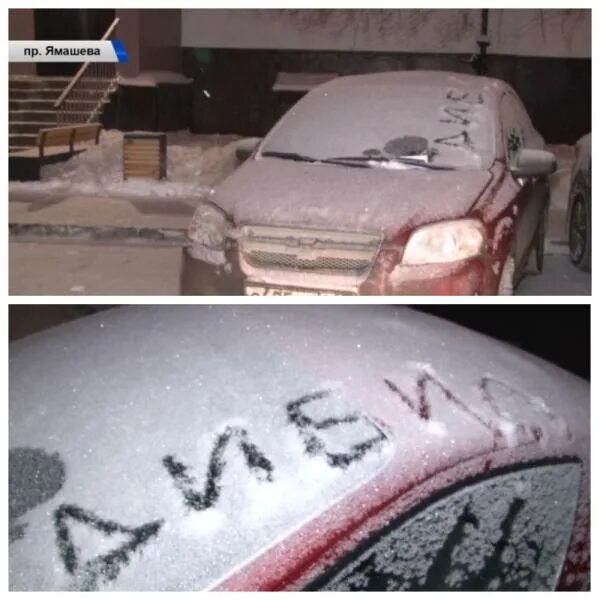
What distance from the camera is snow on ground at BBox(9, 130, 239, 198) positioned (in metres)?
2.62

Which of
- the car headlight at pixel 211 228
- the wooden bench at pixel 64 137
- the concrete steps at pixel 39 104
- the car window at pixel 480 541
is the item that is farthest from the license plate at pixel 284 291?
the wooden bench at pixel 64 137

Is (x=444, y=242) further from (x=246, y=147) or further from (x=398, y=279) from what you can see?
(x=246, y=147)

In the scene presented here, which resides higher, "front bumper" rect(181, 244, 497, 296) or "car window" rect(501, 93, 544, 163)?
"car window" rect(501, 93, 544, 163)

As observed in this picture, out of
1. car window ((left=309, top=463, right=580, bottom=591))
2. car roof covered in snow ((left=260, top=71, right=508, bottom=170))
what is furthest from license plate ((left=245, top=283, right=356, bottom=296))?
car window ((left=309, top=463, right=580, bottom=591))

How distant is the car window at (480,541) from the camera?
1320 mm

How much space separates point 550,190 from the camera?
251cm

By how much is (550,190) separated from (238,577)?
170 centimetres

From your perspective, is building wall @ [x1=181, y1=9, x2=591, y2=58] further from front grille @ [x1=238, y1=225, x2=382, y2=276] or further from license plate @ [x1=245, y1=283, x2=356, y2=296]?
license plate @ [x1=245, y1=283, x2=356, y2=296]

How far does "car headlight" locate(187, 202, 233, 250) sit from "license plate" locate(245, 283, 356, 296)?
0.16 m

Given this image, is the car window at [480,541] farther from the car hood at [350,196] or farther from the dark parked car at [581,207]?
the dark parked car at [581,207]

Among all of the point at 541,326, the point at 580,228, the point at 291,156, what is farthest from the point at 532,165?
the point at 541,326

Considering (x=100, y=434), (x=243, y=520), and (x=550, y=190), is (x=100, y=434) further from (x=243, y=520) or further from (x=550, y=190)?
(x=550, y=190)

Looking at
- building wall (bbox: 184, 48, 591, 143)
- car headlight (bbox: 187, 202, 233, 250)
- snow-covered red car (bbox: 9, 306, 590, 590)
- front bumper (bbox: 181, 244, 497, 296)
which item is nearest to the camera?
snow-covered red car (bbox: 9, 306, 590, 590)

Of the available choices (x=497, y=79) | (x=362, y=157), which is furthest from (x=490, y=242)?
(x=497, y=79)
